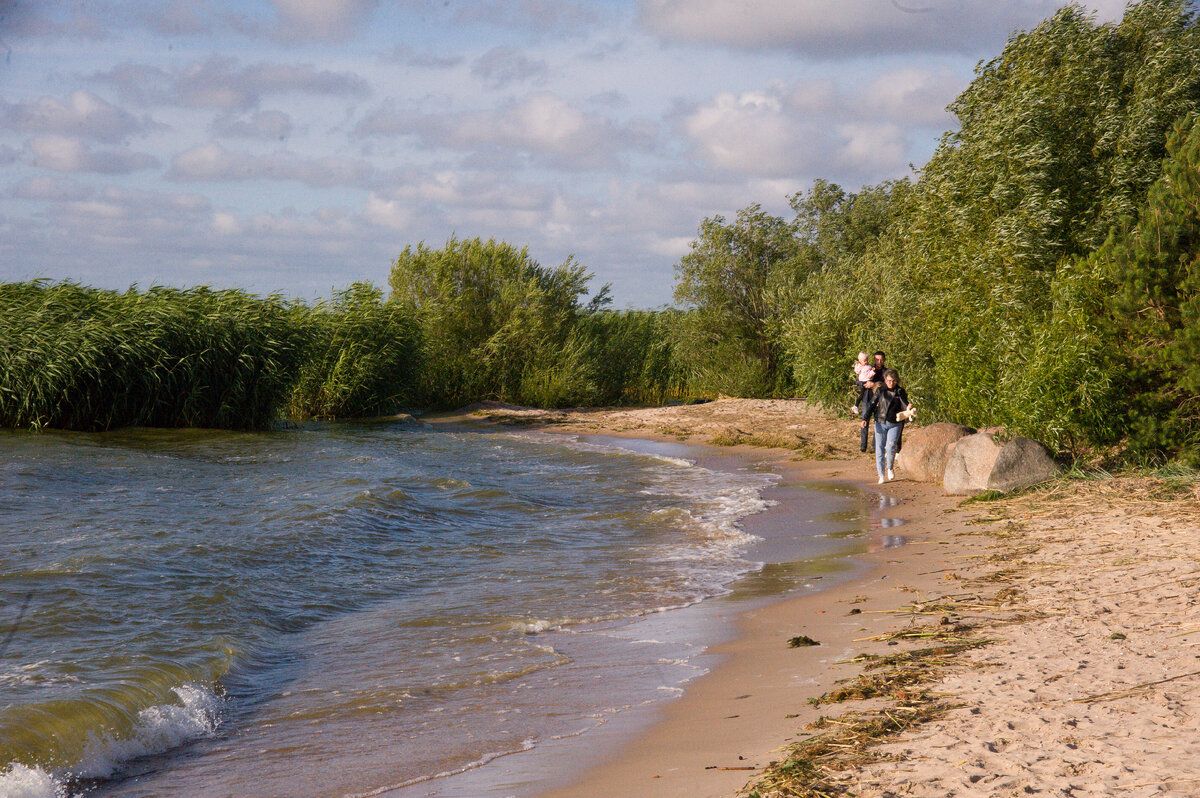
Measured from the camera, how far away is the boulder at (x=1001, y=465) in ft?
37.2

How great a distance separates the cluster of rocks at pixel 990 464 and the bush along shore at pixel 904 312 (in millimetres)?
457

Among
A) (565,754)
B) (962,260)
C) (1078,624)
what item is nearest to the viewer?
(565,754)

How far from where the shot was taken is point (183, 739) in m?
4.96

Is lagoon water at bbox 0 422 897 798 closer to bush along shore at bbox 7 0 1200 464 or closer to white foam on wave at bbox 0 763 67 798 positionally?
white foam on wave at bbox 0 763 67 798

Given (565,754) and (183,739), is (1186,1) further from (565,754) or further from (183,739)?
(183,739)

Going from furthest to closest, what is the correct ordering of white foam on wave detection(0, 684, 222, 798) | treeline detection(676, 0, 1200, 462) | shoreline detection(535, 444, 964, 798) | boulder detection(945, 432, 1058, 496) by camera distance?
boulder detection(945, 432, 1058, 496) < treeline detection(676, 0, 1200, 462) < white foam on wave detection(0, 684, 222, 798) < shoreline detection(535, 444, 964, 798)

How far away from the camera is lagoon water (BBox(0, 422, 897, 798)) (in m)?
4.69

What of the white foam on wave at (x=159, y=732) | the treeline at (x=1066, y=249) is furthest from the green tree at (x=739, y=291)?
the white foam on wave at (x=159, y=732)

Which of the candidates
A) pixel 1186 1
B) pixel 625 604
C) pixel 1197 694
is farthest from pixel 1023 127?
pixel 1197 694

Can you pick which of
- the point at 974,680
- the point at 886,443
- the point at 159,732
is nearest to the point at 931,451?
the point at 886,443

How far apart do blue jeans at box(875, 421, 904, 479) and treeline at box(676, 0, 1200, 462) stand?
1289 mm

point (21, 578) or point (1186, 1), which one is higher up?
point (1186, 1)

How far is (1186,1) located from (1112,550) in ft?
36.0

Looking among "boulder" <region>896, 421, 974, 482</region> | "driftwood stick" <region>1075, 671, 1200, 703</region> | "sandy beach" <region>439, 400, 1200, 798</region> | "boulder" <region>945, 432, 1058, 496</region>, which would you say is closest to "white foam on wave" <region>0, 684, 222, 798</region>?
"sandy beach" <region>439, 400, 1200, 798</region>
